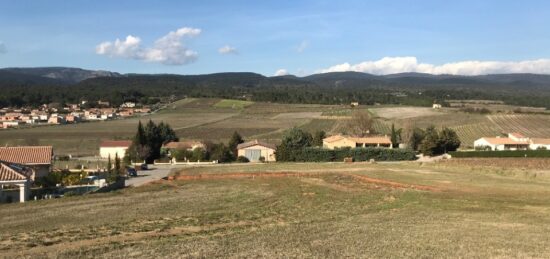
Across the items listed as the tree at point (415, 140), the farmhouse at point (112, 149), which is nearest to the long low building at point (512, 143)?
the tree at point (415, 140)

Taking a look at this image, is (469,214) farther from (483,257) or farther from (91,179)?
(91,179)

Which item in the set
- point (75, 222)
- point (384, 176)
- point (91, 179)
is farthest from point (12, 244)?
point (384, 176)

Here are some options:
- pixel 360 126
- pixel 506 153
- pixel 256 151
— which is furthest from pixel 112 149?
pixel 506 153

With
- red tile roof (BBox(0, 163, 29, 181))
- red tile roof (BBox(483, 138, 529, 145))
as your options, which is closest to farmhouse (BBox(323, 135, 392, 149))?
red tile roof (BBox(483, 138, 529, 145))

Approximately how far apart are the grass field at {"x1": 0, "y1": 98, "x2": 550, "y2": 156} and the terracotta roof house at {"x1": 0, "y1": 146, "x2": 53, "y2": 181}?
37.9 metres

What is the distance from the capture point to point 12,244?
19.7 metres

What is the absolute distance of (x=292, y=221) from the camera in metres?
24.1

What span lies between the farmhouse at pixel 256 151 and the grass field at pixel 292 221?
39.0m

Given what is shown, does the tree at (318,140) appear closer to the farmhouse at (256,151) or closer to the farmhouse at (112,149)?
the farmhouse at (256,151)

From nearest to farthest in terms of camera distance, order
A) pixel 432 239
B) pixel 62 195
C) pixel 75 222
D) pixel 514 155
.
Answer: pixel 432 239 → pixel 75 222 → pixel 62 195 → pixel 514 155

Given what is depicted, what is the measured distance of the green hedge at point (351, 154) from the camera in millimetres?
77938

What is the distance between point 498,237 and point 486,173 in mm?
35954

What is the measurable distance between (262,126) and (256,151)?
145 ft

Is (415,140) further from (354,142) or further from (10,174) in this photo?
(10,174)
